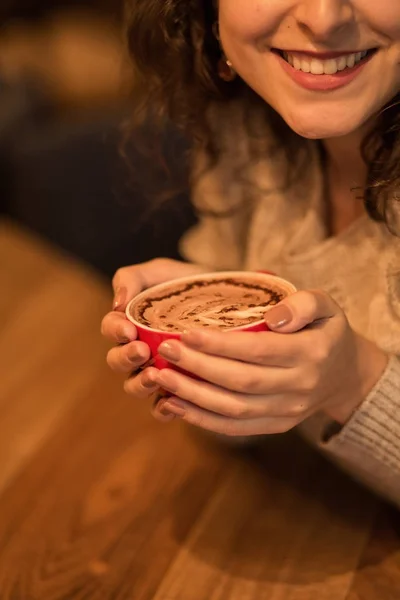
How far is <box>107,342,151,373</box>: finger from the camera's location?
2.42 ft

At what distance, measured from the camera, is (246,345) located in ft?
2.29

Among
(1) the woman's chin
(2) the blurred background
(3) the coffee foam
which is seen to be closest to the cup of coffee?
(3) the coffee foam

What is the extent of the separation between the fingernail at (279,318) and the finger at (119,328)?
0.14m

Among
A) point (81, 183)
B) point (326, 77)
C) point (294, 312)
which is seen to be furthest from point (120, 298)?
point (81, 183)

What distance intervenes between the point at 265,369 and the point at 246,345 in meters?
0.04

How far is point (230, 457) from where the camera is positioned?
1.06 metres

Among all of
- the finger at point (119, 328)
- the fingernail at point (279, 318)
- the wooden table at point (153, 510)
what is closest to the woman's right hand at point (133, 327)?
the finger at point (119, 328)

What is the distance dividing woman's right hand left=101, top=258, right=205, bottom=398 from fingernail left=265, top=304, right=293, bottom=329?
12cm

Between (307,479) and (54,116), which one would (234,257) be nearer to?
(307,479)

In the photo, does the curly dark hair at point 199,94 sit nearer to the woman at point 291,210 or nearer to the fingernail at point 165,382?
the woman at point 291,210

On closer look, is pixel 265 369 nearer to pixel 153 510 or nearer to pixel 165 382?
pixel 165 382

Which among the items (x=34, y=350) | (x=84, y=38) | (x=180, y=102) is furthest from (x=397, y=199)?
(x=84, y=38)

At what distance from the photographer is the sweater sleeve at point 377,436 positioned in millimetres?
869

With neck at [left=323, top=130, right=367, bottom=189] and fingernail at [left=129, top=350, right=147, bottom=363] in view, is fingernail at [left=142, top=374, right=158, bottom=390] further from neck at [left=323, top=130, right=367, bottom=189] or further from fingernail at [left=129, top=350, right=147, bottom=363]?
neck at [left=323, top=130, right=367, bottom=189]
